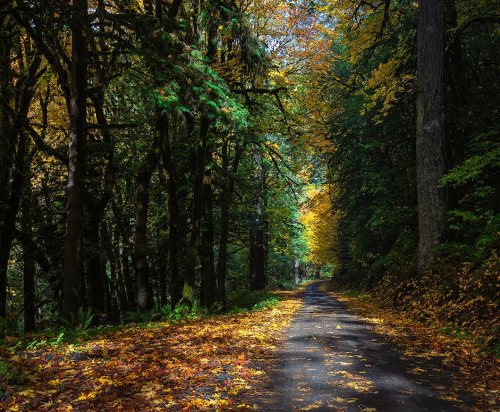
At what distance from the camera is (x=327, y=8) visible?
14086 millimetres

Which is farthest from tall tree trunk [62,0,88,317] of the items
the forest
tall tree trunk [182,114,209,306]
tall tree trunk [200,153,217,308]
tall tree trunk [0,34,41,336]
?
tall tree trunk [200,153,217,308]

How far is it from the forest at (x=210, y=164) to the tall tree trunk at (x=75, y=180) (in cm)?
4

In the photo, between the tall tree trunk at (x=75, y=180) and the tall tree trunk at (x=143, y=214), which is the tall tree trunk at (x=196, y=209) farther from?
the tall tree trunk at (x=75, y=180)

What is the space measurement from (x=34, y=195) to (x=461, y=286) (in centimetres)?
1251

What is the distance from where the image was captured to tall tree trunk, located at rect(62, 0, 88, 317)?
8.30 meters

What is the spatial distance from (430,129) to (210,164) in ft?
20.7

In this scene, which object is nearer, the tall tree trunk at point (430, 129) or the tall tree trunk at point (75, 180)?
the tall tree trunk at point (75, 180)

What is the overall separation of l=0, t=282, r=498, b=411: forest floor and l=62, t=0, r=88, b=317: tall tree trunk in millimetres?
1520

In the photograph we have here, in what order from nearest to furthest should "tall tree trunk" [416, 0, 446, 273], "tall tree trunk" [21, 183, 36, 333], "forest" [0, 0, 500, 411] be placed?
1. "forest" [0, 0, 500, 411]
2. "tall tree trunk" [416, 0, 446, 273]
3. "tall tree trunk" [21, 183, 36, 333]

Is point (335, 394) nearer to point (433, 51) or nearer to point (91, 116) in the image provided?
point (433, 51)

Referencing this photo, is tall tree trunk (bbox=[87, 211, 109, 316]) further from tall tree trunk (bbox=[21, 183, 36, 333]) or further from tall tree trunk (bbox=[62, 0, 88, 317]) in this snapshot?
tall tree trunk (bbox=[62, 0, 88, 317])

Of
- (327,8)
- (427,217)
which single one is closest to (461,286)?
(427,217)

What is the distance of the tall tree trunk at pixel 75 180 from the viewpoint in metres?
8.30

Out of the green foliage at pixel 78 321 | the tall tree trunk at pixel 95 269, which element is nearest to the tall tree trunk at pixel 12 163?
the tall tree trunk at pixel 95 269
